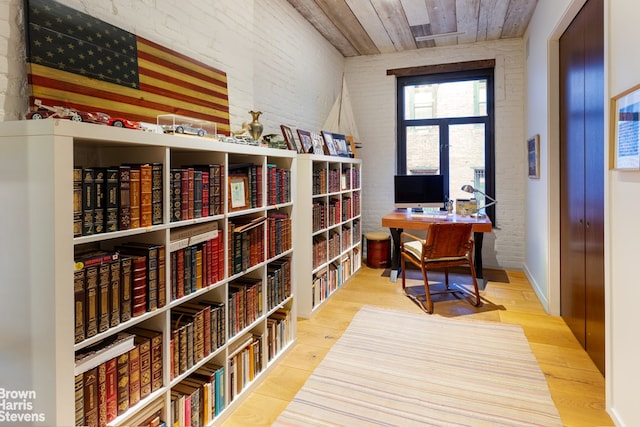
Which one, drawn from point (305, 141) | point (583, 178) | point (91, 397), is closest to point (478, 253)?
point (583, 178)

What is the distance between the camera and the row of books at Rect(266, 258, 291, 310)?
7.92 feet

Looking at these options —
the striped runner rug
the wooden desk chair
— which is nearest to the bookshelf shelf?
the striped runner rug

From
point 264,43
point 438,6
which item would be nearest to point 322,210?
point 264,43

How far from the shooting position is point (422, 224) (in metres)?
3.88

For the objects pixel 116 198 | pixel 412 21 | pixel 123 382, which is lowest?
pixel 123 382

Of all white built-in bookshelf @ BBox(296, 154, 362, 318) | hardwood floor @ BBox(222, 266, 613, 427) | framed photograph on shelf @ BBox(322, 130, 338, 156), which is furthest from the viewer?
framed photograph on shelf @ BBox(322, 130, 338, 156)

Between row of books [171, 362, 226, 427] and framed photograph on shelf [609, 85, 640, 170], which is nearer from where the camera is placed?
framed photograph on shelf [609, 85, 640, 170]

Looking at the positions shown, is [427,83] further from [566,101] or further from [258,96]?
[258,96]

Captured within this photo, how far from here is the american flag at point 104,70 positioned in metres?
1.54

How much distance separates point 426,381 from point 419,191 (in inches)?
112

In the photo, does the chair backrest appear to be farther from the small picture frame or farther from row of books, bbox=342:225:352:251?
row of books, bbox=342:225:352:251

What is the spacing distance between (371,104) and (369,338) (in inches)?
138

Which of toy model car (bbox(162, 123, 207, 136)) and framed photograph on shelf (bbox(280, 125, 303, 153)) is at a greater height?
framed photograph on shelf (bbox(280, 125, 303, 153))

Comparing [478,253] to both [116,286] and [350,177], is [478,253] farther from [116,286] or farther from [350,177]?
[116,286]
